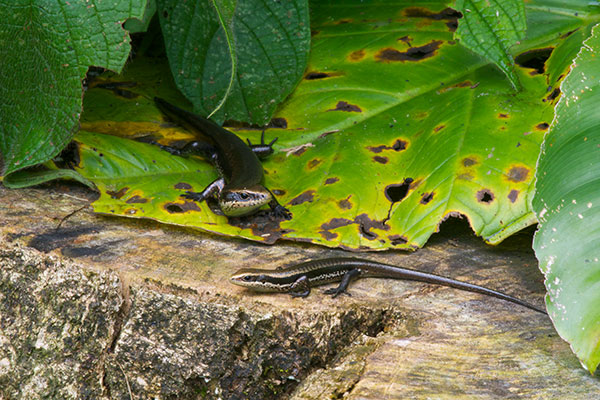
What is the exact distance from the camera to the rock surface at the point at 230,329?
74.0 inches

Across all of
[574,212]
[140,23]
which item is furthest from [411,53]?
[574,212]

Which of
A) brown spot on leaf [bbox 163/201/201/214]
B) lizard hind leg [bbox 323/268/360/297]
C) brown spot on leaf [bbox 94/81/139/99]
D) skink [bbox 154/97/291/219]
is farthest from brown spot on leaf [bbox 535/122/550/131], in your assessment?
brown spot on leaf [bbox 94/81/139/99]

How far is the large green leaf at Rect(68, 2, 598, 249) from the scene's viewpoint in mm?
2580

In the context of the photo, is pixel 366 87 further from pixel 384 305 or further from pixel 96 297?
pixel 96 297

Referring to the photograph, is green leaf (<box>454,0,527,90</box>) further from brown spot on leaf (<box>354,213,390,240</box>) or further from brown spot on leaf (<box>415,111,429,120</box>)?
brown spot on leaf (<box>354,213,390,240</box>)

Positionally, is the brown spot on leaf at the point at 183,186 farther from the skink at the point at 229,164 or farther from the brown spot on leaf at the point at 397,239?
the brown spot on leaf at the point at 397,239

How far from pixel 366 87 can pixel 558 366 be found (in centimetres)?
181

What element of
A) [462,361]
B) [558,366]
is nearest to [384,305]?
[462,361]

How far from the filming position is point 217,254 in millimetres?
2439

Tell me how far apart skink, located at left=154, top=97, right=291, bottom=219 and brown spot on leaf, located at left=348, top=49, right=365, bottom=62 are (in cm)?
68

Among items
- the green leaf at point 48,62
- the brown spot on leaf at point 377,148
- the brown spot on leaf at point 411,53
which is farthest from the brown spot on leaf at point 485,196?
the green leaf at point 48,62

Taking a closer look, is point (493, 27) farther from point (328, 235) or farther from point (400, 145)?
point (328, 235)

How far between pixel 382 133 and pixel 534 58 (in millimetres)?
917

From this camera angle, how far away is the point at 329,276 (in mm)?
2414
